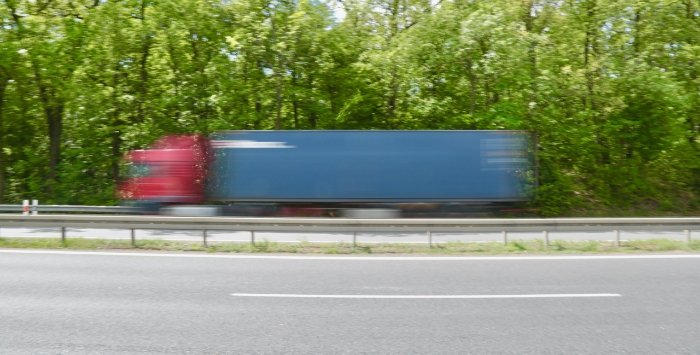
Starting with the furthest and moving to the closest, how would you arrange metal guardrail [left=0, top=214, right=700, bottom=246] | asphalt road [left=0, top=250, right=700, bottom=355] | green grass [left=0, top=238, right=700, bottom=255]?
1. metal guardrail [left=0, top=214, right=700, bottom=246]
2. green grass [left=0, top=238, right=700, bottom=255]
3. asphalt road [left=0, top=250, right=700, bottom=355]

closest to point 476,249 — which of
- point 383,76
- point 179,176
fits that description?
point 179,176

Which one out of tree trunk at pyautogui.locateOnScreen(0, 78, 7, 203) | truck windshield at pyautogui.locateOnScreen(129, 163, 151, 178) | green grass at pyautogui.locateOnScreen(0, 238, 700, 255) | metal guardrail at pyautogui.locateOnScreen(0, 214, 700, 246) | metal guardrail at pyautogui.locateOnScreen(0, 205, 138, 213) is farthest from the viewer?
tree trunk at pyautogui.locateOnScreen(0, 78, 7, 203)

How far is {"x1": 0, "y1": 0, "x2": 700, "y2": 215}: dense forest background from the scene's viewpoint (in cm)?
1853

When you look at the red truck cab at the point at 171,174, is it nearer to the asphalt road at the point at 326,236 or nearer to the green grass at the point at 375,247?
the asphalt road at the point at 326,236

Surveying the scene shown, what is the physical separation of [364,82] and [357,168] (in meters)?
7.91

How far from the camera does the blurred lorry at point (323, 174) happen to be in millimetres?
13719

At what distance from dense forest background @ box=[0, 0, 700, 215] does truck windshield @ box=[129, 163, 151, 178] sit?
4.83 metres

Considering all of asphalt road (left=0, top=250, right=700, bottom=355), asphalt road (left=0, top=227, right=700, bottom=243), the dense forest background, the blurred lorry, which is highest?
the dense forest background

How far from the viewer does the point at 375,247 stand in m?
9.95

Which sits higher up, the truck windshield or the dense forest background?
the dense forest background

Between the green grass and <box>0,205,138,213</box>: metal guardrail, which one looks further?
<box>0,205,138,213</box>: metal guardrail

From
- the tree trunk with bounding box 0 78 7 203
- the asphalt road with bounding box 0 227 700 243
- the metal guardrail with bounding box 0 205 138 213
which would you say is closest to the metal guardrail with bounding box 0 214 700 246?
the asphalt road with bounding box 0 227 700 243

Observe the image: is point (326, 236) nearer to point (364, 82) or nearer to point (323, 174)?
point (323, 174)

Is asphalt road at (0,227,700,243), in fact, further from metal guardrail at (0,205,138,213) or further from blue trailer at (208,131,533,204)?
blue trailer at (208,131,533,204)
